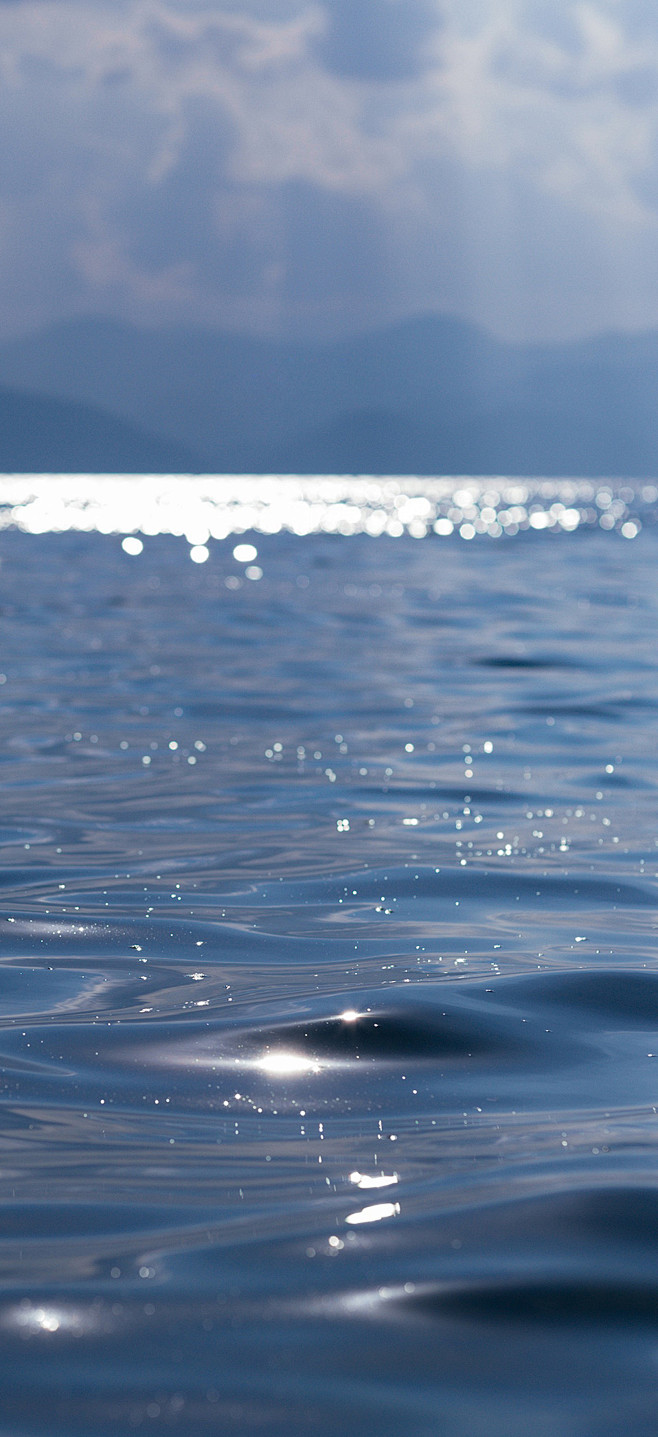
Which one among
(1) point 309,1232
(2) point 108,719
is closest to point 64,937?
(1) point 309,1232

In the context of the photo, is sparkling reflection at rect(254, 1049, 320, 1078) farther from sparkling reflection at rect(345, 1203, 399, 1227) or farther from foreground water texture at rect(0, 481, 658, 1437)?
sparkling reflection at rect(345, 1203, 399, 1227)

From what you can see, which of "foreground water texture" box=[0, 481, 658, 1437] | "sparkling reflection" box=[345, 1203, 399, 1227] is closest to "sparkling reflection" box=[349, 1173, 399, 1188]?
"foreground water texture" box=[0, 481, 658, 1437]

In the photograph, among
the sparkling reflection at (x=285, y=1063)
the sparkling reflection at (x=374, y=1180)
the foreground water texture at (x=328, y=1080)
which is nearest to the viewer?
the foreground water texture at (x=328, y=1080)

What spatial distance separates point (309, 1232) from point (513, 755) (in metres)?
7.40

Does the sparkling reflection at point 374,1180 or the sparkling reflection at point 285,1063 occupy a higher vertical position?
the sparkling reflection at point 285,1063

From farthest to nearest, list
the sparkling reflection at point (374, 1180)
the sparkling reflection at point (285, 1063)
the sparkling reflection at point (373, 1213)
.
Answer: the sparkling reflection at point (285, 1063)
the sparkling reflection at point (374, 1180)
the sparkling reflection at point (373, 1213)

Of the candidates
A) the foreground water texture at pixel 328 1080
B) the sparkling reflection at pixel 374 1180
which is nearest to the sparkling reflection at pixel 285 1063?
the foreground water texture at pixel 328 1080

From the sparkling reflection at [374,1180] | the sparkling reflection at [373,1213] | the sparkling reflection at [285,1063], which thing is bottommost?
the sparkling reflection at [373,1213]

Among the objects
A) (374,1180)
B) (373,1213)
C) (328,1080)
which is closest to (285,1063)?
(328,1080)

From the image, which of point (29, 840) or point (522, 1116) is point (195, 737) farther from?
point (522, 1116)

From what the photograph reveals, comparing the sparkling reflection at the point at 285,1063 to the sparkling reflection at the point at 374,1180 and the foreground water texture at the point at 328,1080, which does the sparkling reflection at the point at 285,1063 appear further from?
the sparkling reflection at the point at 374,1180

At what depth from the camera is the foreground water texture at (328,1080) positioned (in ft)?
8.62

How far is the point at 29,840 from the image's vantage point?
7645 mm

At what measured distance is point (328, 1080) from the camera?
13.7ft
